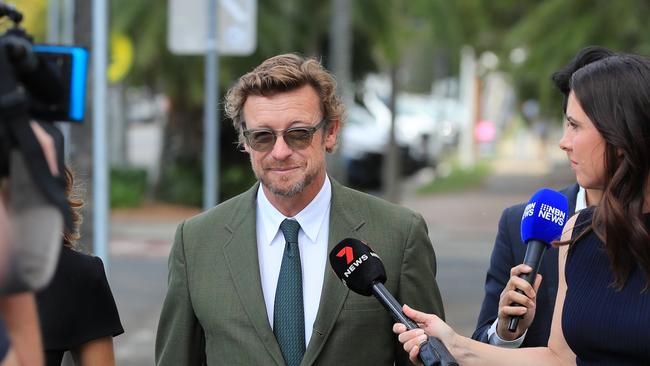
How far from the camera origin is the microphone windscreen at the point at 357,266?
315 centimetres

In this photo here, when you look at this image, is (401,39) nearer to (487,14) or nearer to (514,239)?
(487,14)

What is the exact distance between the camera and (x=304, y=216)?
12.6ft

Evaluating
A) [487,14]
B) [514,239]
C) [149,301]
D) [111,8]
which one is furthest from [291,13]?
[514,239]

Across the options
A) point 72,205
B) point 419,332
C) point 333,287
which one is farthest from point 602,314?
point 72,205

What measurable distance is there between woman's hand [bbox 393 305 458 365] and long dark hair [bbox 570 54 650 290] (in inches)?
19.0

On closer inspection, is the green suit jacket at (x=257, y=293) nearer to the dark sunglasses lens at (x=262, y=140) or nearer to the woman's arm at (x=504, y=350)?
the dark sunglasses lens at (x=262, y=140)

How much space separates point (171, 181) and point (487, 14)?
6.36m

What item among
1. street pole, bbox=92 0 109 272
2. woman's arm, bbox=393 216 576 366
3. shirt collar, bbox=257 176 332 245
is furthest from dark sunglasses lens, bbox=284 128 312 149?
street pole, bbox=92 0 109 272

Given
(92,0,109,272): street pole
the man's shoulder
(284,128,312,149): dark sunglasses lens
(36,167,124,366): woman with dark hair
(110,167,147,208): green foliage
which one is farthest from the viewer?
(110,167,147,208): green foliage

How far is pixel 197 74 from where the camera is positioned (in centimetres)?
1778

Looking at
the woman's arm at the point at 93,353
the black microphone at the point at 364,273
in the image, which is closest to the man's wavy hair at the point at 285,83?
the black microphone at the point at 364,273

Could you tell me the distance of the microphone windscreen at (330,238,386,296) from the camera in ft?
10.3

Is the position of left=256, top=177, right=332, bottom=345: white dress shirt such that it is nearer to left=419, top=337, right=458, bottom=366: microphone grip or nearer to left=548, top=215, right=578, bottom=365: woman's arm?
left=548, top=215, right=578, bottom=365: woman's arm

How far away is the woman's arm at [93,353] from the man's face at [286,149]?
710mm
